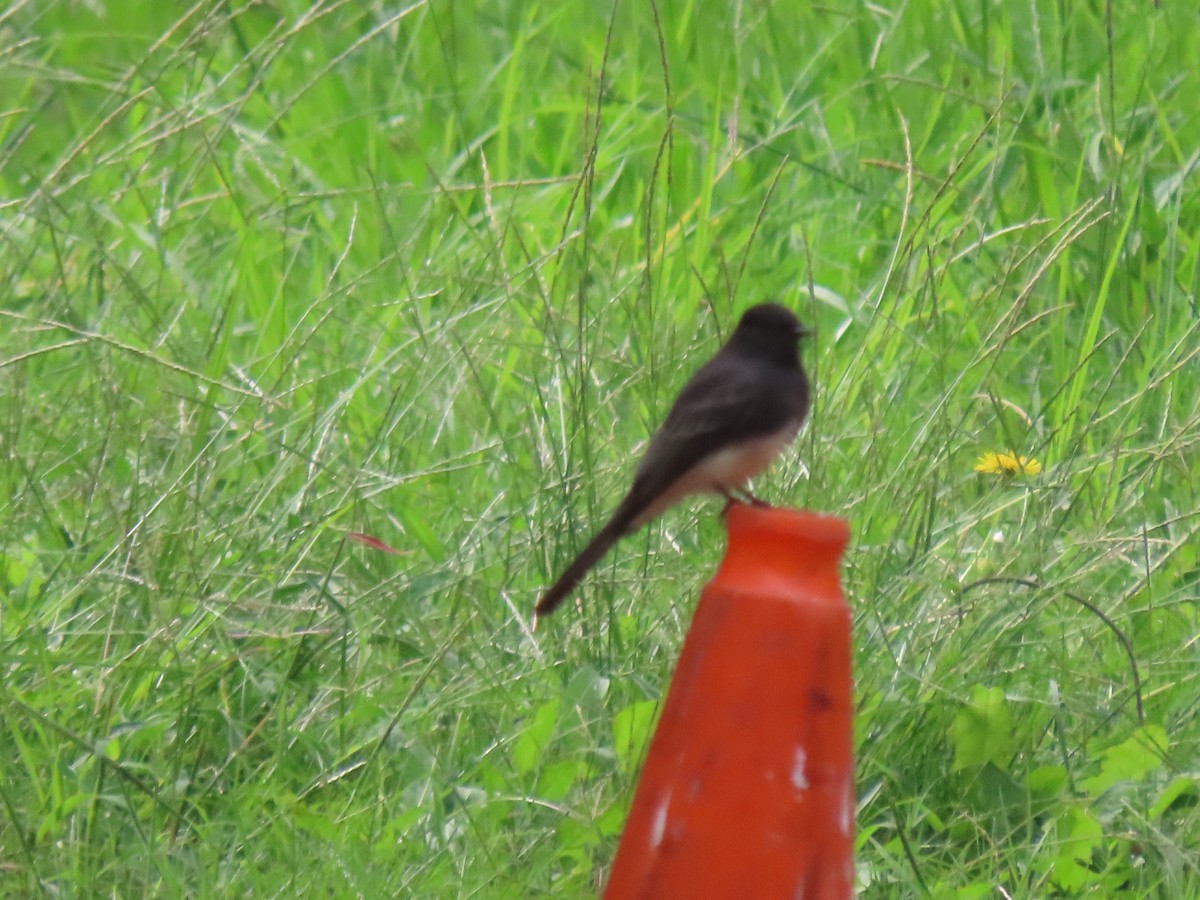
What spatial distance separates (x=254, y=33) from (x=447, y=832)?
522 centimetres

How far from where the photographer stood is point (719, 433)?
3.09m

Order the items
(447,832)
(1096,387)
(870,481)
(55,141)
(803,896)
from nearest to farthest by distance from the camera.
Answer: (803,896)
(447,832)
(870,481)
(1096,387)
(55,141)

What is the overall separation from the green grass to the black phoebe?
0.41 metres

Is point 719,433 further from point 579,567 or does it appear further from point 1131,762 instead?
point 1131,762

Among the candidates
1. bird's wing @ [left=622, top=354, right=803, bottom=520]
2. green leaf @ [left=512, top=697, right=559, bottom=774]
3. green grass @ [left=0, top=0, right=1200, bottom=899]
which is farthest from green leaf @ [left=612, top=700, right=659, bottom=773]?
bird's wing @ [left=622, top=354, right=803, bottom=520]

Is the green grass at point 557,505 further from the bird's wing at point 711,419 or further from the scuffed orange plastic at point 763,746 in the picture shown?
the scuffed orange plastic at point 763,746

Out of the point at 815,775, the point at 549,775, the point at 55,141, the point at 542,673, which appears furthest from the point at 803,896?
the point at 55,141

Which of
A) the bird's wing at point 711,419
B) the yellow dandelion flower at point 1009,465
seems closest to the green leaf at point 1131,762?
the yellow dandelion flower at point 1009,465

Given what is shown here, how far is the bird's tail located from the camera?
2.68 meters

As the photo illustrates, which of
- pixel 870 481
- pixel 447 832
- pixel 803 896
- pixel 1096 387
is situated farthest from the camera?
pixel 1096 387

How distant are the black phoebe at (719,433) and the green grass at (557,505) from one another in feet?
1.35

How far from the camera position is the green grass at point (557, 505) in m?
3.22

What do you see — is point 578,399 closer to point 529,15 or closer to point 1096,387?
point 1096,387

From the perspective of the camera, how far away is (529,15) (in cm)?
671
